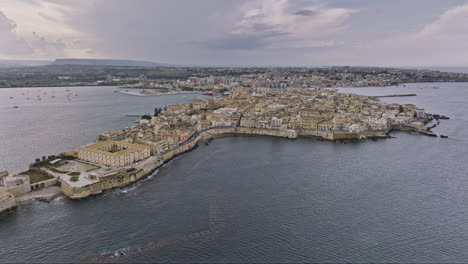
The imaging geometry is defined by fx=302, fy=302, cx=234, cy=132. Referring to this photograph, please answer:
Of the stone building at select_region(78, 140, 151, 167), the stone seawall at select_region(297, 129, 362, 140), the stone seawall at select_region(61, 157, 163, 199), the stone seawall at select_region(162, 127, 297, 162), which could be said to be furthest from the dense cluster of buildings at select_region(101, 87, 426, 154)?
the stone seawall at select_region(61, 157, 163, 199)

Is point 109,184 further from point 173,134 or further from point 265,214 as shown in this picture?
point 173,134

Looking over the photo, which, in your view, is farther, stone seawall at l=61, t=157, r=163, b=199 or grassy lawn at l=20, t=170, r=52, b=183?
grassy lawn at l=20, t=170, r=52, b=183

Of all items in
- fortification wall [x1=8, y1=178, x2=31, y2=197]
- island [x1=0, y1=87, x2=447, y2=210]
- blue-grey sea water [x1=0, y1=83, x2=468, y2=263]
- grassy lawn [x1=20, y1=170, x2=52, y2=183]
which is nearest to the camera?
blue-grey sea water [x1=0, y1=83, x2=468, y2=263]

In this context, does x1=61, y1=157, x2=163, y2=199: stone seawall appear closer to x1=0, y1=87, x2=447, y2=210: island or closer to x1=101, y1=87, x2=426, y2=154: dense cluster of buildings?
x1=0, y1=87, x2=447, y2=210: island

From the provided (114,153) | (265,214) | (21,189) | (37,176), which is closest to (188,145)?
(114,153)

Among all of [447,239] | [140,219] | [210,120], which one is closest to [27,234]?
[140,219]

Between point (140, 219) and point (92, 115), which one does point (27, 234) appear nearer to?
point (140, 219)

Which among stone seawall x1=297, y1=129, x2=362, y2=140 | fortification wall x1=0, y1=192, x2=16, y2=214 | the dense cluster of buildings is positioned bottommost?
fortification wall x1=0, y1=192, x2=16, y2=214

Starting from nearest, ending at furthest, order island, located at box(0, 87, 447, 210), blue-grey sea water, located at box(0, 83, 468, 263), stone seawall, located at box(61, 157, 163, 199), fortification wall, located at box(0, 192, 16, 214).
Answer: blue-grey sea water, located at box(0, 83, 468, 263), fortification wall, located at box(0, 192, 16, 214), stone seawall, located at box(61, 157, 163, 199), island, located at box(0, 87, 447, 210)
